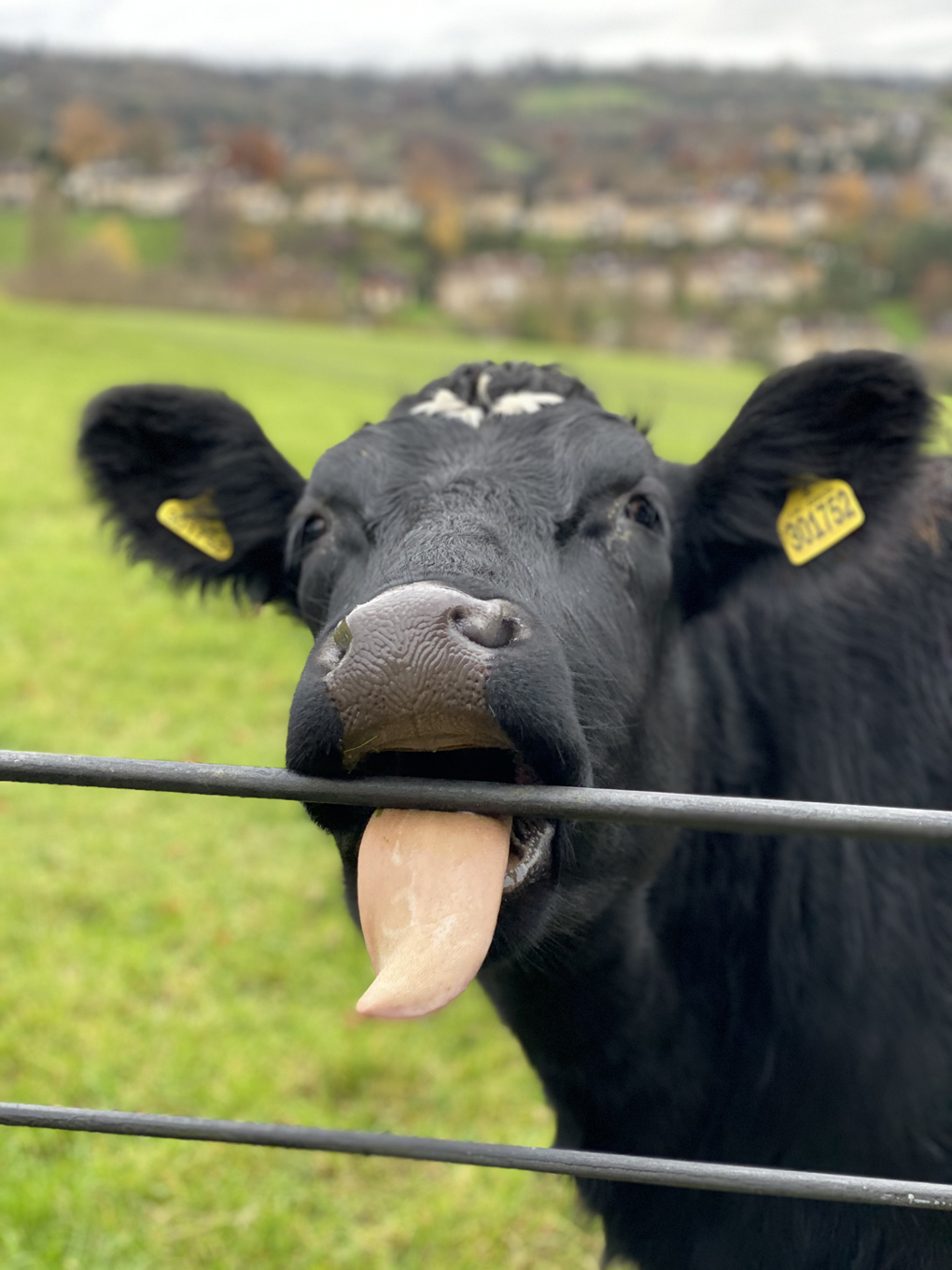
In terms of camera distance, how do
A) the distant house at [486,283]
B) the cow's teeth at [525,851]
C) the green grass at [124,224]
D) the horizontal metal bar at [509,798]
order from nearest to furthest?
the horizontal metal bar at [509,798]
the cow's teeth at [525,851]
the distant house at [486,283]
the green grass at [124,224]

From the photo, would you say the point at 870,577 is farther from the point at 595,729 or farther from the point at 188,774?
the point at 188,774

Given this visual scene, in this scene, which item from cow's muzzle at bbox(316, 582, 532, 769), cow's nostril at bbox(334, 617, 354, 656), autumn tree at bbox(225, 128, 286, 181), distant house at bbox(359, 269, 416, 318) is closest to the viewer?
cow's muzzle at bbox(316, 582, 532, 769)

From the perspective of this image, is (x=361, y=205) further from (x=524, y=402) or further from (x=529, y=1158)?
(x=529, y=1158)

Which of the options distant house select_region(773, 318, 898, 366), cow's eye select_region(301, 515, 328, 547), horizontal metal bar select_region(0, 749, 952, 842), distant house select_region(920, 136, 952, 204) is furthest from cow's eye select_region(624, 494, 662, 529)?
distant house select_region(920, 136, 952, 204)

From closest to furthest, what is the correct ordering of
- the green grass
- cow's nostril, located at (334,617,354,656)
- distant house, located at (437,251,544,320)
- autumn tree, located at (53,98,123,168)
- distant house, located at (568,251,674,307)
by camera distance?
cow's nostril, located at (334,617,354,656), distant house, located at (437,251,544,320), the green grass, distant house, located at (568,251,674,307), autumn tree, located at (53,98,123,168)

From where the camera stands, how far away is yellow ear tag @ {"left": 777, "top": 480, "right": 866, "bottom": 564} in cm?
277

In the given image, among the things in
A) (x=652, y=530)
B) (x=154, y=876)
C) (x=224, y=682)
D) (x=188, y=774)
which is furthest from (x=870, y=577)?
(x=224, y=682)

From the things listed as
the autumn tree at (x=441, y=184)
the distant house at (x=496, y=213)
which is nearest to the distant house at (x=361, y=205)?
the autumn tree at (x=441, y=184)

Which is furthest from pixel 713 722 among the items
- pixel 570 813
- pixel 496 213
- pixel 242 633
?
pixel 496 213

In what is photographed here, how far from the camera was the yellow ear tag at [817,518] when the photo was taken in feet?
9.09

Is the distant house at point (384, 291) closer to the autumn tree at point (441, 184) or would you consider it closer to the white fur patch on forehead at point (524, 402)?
the autumn tree at point (441, 184)

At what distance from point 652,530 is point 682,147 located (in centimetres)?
12607

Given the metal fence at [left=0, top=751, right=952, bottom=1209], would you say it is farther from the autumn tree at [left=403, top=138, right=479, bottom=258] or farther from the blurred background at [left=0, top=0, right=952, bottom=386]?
the autumn tree at [left=403, top=138, right=479, bottom=258]

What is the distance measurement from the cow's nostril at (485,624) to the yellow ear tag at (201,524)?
60.2 inches
